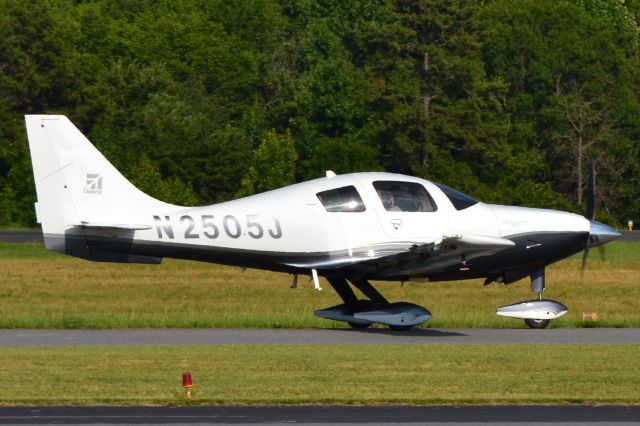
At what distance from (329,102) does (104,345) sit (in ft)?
148

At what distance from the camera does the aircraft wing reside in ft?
69.2

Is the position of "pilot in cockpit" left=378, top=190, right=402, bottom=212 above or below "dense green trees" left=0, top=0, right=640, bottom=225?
below

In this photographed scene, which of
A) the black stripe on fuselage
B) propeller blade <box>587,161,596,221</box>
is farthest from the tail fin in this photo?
propeller blade <box>587,161,596,221</box>

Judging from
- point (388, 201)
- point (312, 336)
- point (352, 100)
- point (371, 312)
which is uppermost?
point (352, 100)

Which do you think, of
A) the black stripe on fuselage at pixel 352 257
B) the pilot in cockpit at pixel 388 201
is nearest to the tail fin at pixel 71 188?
the black stripe on fuselage at pixel 352 257

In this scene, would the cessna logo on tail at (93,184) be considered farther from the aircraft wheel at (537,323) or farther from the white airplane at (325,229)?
the aircraft wheel at (537,323)

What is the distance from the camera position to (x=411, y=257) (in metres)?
21.7

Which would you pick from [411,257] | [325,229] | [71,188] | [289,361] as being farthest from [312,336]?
[71,188]

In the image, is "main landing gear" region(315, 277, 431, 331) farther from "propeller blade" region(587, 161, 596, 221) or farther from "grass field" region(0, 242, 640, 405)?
"propeller blade" region(587, 161, 596, 221)

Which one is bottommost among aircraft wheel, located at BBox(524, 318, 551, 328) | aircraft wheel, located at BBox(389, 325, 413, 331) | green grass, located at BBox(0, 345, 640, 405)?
green grass, located at BBox(0, 345, 640, 405)

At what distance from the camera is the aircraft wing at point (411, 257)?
21094mm

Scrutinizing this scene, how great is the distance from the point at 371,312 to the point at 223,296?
8.32 metres

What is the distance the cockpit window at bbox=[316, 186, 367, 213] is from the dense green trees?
96.8 feet

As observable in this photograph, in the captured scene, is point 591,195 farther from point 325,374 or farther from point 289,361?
point 325,374
